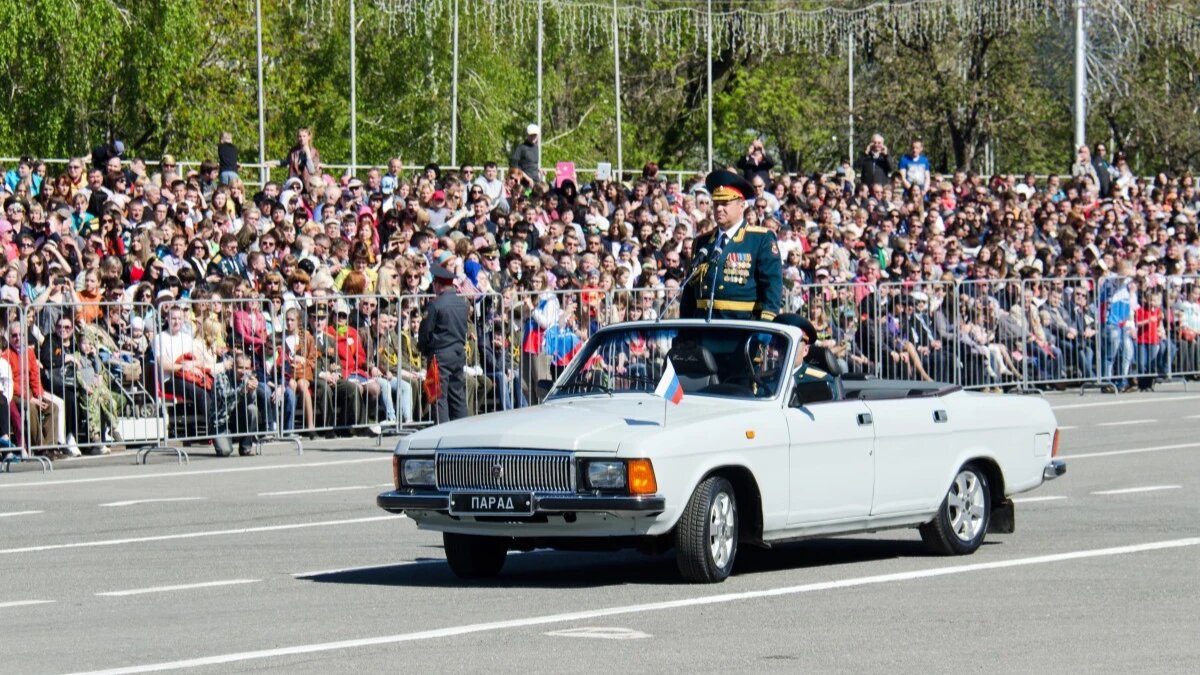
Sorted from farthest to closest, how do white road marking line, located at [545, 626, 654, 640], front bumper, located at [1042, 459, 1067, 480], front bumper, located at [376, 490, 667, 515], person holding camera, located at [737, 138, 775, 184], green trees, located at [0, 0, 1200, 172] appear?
green trees, located at [0, 0, 1200, 172] → person holding camera, located at [737, 138, 775, 184] → front bumper, located at [1042, 459, 1067, 480] → front bumper, located at [376, 490, 667, 515] → white road marking line, located at [545, 626, 654, 640]

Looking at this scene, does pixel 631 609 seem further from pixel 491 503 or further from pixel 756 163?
pixel 756 163

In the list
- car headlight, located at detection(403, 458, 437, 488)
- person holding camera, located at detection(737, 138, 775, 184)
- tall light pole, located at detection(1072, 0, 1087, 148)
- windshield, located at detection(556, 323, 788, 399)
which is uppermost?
tall light pole, located at detection(1072, 0, 1087, 148)

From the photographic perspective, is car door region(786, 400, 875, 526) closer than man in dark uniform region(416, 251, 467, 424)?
Yes

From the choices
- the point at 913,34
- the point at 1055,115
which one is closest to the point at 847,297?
the point at 913,34

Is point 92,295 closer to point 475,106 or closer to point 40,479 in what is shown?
point 40,479

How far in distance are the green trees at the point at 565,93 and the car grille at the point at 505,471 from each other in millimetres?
46822

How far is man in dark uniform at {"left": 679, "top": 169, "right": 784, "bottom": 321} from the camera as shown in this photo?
45.5ft

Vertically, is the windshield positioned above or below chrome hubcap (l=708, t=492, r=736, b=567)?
above

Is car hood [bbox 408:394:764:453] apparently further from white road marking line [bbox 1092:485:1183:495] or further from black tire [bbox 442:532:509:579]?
white road marking line [bbox 1092:485:1183:495]

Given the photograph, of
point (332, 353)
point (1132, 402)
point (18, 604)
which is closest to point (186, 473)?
point (332, 353)

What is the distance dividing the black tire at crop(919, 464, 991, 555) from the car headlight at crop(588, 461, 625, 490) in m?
2.59

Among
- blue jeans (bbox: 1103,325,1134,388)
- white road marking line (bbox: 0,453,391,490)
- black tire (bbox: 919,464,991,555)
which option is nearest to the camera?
black tire (bbox: 919,464,991,555)

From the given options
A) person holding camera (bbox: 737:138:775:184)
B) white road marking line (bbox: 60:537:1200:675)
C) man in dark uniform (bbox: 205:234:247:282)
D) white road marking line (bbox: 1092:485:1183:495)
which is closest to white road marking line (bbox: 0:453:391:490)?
man in dark uniform (bbox: 205:234:247:282)

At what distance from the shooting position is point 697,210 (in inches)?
1323
